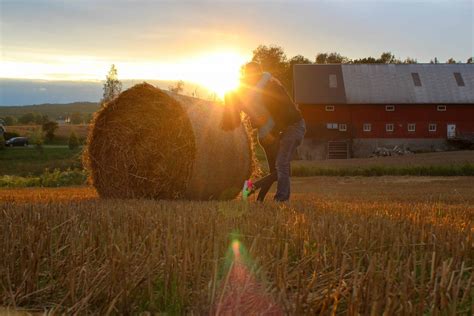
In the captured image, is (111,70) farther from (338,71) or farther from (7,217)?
(7,217)

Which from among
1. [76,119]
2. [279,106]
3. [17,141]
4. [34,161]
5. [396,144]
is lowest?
[34,161]

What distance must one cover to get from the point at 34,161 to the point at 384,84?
26057mm

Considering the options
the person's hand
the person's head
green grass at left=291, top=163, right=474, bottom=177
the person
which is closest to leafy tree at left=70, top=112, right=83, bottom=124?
green grass at left=291, top=163, right=474, bottom=177

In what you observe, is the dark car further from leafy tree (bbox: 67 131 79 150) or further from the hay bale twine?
the hay bale twine

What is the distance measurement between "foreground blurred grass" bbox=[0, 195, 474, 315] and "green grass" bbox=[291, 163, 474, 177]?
59.9 feet

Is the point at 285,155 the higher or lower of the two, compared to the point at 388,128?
higher

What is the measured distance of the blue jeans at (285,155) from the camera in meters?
8.72

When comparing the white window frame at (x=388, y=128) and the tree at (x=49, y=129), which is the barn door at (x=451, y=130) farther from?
the tree at (x=49, y=129)

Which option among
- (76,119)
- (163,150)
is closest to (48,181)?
(163,150)

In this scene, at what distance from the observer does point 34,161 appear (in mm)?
37688

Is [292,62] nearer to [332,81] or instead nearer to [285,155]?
[332,81]

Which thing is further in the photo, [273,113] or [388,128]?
[388,128]

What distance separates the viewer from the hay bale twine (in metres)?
10.0

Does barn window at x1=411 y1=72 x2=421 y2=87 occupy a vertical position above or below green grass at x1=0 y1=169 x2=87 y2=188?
above
